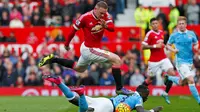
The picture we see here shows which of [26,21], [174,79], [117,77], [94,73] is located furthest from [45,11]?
[117,77]

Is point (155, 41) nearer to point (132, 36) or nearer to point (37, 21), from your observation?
point (132, 36)

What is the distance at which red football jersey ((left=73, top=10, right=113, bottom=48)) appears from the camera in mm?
17203

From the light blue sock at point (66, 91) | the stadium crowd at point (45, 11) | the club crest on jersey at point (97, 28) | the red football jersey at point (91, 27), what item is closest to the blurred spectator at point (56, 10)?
the stadium crowd at point (45, 11)

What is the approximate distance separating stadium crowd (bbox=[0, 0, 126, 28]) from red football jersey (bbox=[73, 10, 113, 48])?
451 inches

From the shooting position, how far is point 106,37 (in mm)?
27297

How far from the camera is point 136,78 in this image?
25.2 meters

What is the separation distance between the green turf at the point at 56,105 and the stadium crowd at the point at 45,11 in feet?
26.9

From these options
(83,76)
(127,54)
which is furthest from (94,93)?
(127,54)

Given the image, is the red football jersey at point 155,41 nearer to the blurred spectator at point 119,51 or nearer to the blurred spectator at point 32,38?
the blurred spectator at point 119,51

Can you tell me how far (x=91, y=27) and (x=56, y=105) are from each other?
2841 millimetres

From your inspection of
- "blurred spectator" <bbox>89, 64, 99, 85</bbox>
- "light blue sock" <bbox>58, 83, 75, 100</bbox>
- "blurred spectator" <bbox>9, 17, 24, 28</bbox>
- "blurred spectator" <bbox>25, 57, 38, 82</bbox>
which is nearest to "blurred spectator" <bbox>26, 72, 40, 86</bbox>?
"blurred spectator" <bbox>25, 57, 38, 82</bbox>

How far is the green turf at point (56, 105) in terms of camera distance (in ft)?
59.3

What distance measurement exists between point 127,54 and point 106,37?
1580 millimetres

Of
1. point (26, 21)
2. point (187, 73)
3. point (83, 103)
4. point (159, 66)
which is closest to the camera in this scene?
point (83, 103)
